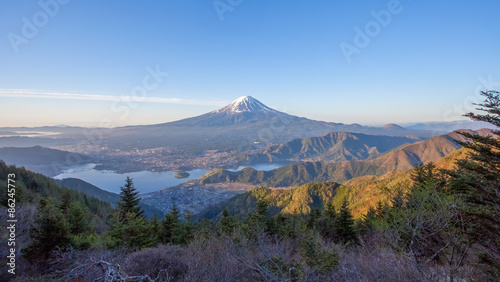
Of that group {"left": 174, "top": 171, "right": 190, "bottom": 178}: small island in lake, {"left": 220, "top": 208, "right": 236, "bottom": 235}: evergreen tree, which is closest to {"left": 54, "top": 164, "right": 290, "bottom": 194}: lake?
{"left": 174, "top": 171, "right": 190, "bottom": 178}: small island in lake

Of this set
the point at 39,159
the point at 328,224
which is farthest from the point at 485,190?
the point at 39,159

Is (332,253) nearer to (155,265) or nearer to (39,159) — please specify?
(155,265)

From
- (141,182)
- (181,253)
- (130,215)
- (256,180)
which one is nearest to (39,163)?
(141,182)

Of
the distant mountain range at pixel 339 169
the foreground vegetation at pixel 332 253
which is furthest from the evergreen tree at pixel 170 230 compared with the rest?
the distant mountain range at pixel 339 169

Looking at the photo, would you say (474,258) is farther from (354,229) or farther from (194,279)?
(354,229)

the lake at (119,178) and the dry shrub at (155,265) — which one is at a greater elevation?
the dry shrub at (155,265)

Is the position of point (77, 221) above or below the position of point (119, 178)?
above

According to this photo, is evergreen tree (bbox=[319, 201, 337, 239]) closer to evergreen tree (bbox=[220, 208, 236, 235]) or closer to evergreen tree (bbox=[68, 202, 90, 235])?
evergreen tree (bbox=[220, 208, 236, 235])

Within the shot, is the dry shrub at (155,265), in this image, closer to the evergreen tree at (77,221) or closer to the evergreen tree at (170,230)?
the evergreen tree at (170,230)

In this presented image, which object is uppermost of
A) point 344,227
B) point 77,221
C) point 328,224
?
point 77,221
